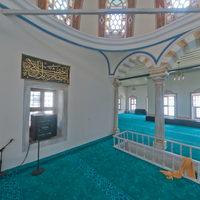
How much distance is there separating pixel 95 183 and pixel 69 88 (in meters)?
2.68

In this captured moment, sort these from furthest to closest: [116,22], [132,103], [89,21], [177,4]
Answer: [132,103], [116,22], [89,21], [177,4]

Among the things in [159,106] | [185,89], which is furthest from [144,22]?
[185,89]

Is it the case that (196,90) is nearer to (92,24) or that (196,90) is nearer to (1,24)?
(92,24)

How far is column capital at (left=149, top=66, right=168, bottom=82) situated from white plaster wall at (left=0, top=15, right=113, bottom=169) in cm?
194

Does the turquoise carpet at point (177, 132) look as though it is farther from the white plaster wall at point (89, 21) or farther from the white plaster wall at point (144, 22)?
the white plaster wall at point (89, 21)

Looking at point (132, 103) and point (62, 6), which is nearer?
point (62, 6)

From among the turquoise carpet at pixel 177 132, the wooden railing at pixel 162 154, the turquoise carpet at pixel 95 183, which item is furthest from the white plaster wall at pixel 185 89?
the turquoise carpet at pixel 95 183

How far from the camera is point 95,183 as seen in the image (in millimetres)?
2609

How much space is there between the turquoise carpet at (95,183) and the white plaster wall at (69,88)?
0.61 metres

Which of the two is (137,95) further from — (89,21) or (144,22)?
(89,21)

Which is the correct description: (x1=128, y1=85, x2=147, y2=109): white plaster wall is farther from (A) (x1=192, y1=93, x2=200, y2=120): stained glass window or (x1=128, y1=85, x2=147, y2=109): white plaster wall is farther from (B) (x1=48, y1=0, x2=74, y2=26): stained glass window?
(B) (x1=48, y1=0, x2=74, y2=26): stained glass window

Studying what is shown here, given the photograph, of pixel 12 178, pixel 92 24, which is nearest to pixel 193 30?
pixel 92 24

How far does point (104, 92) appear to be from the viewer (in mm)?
5676

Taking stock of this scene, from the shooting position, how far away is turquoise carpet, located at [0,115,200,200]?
2263mm
